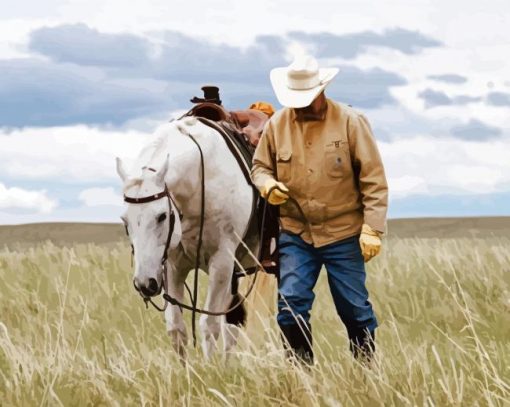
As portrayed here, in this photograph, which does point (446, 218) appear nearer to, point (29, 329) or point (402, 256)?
point (402, 256)

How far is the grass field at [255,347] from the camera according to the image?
3791 mm

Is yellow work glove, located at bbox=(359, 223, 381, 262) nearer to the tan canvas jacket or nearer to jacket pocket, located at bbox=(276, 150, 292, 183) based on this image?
the tan canvas jacket

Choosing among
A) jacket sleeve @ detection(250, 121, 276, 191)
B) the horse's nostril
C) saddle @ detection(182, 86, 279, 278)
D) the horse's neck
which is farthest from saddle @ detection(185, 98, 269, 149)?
the horse's nostril

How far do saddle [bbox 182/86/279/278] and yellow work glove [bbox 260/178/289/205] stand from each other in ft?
1.43

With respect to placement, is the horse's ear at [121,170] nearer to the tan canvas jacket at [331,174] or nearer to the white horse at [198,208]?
the white horse at [198,208]

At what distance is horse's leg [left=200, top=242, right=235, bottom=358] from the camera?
5.53m

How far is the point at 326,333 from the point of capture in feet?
21.2

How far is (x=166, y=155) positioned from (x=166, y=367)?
4.70 ft

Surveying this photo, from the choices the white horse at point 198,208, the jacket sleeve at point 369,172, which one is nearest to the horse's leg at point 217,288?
the white horse at point 198,208

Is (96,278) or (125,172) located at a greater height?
(125,172)

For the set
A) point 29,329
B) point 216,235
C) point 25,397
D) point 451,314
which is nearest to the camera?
point 25,397

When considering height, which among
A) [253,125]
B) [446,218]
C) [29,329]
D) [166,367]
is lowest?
[446,218]

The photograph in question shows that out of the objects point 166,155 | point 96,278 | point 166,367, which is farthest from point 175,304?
point 96,278

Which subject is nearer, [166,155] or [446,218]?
[166,155]
